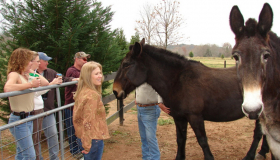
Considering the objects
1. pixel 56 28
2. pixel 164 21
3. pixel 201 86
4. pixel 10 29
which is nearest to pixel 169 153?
pixel 201 86

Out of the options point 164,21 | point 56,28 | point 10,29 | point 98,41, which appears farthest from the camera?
point 164,21

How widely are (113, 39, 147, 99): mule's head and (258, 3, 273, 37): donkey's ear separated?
70.9 inches

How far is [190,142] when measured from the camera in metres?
4.75

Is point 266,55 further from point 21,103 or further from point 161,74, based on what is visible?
point 21,103

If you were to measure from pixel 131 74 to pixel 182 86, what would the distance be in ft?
2.94

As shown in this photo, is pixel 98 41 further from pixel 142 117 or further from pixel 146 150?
pixel 146 150

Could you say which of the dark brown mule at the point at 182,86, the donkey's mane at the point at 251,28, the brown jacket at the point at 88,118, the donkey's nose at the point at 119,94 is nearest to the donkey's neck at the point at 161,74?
the dark brown mule at the point at 182,86

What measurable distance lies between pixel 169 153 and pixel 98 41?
3171 mm

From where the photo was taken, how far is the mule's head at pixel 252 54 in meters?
1.59

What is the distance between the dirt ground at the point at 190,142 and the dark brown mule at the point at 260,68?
2224mm

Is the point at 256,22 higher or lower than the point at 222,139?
higher

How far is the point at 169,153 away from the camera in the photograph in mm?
4234

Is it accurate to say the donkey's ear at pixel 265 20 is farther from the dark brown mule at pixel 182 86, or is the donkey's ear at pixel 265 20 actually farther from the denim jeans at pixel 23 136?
the denim jeans at pixel 23 136

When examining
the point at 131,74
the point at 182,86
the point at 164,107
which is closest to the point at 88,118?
the point at 131,74
